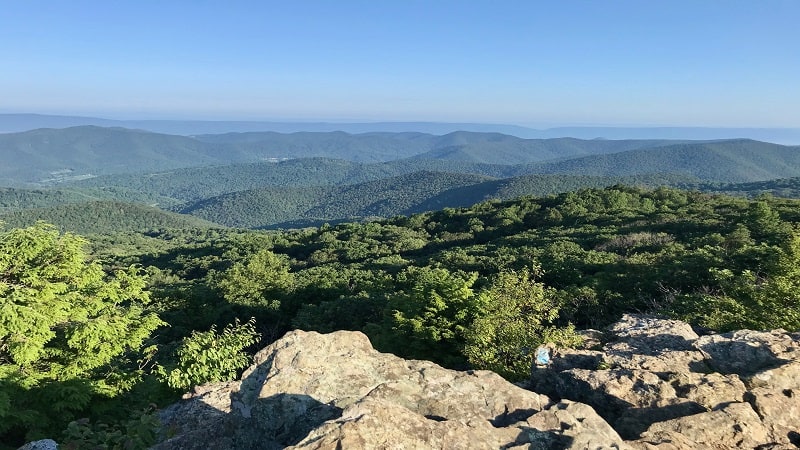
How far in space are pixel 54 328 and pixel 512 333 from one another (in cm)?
1861

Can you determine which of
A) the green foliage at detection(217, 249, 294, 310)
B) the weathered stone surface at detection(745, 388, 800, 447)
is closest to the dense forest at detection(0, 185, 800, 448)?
the green foliage at detection(217, 249, 294, 310)

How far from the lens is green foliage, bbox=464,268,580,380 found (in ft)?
55.4

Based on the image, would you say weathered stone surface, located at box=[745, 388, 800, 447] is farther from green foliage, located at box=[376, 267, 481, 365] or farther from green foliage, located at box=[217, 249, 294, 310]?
green foliage, located at box=[217, 249, 294, 310]

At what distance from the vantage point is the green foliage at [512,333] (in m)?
16.9

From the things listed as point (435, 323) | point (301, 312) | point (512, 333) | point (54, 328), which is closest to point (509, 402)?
point (512, 333)

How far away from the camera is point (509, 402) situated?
34.6 ft

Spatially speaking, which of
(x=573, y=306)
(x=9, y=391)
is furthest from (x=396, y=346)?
(x=9, y=391)

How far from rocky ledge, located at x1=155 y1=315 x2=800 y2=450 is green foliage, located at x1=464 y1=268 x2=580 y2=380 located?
263 centimetres

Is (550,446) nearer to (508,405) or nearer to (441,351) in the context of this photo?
(508,405)

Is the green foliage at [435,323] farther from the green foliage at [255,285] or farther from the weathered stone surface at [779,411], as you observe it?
the green foliage at [255,285]

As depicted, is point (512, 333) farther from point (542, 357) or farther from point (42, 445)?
point (42, 445)

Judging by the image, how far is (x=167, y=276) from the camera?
90312 mm

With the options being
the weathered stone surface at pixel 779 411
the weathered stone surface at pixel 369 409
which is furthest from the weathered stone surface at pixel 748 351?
the weathered stone surface at pixel 369 409

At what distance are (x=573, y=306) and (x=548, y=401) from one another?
78.1 feet
